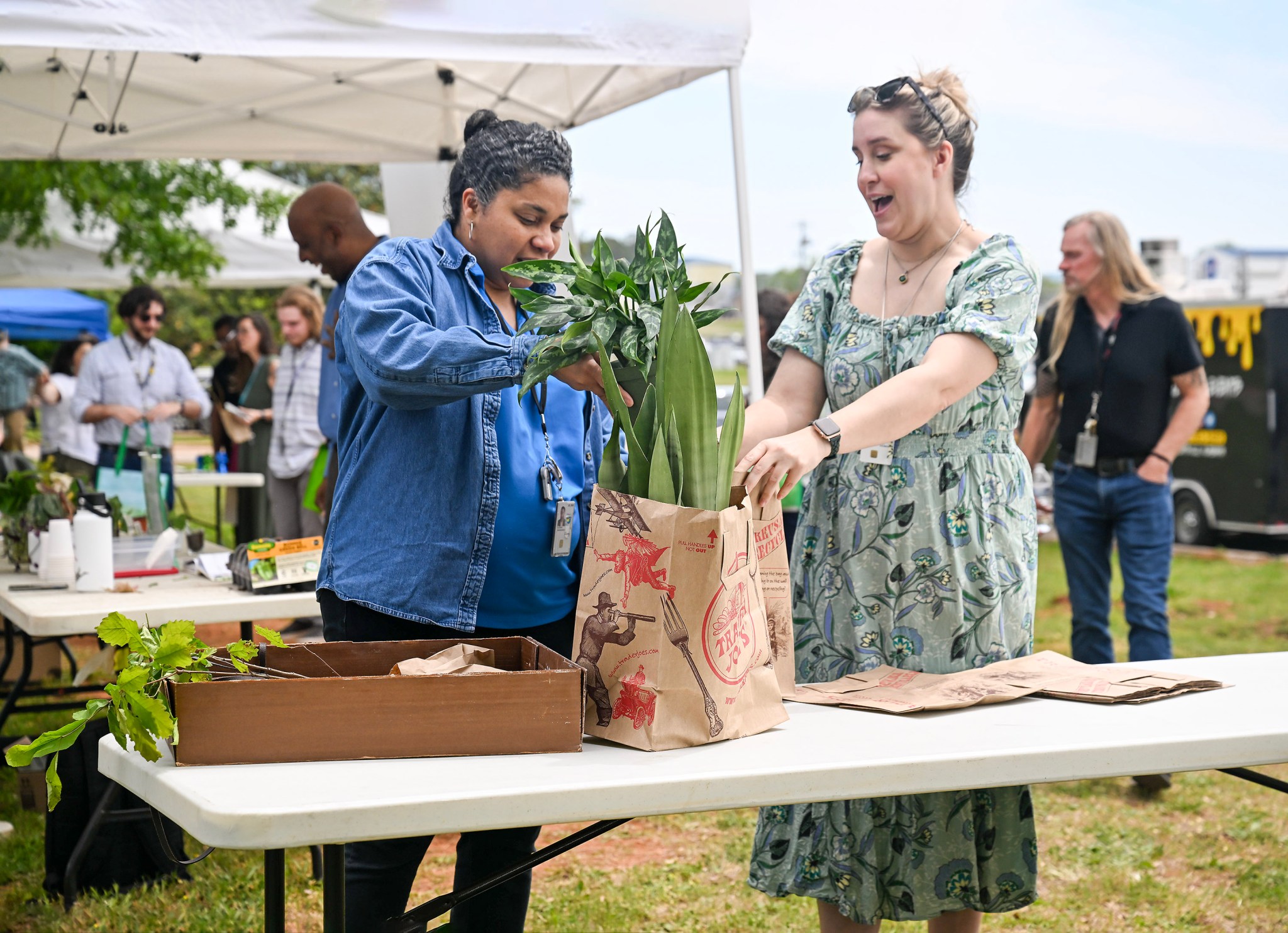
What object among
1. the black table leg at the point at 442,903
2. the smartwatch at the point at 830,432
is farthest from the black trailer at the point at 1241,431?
the black table leg at the point at 442,903

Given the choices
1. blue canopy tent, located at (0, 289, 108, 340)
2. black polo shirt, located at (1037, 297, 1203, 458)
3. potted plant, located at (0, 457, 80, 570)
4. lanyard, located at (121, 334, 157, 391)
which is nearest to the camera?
potted plant, located at (0, 457, 80, 570)

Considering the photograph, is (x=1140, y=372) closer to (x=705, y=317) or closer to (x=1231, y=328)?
(x=705, y=317)

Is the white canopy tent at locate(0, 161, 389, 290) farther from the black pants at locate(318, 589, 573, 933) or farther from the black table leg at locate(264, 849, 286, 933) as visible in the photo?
the black table leg at locate(264, 849, 286, 933)

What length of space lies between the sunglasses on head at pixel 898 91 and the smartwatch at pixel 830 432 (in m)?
0.57

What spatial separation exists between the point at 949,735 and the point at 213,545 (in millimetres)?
2907

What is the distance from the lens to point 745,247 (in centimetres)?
420

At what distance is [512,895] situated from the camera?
6.49 feet

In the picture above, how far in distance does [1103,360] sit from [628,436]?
3143 millimetres

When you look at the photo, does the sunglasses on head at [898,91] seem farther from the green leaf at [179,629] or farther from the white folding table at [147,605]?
the white folding table at [147,605]

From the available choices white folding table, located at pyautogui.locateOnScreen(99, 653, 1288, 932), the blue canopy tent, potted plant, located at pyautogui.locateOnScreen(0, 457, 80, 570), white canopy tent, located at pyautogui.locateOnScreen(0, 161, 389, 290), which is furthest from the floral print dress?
the blue canopy tent

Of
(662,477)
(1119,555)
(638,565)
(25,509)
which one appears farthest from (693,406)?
(1119,555)

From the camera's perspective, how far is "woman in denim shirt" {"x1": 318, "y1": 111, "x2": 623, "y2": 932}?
1693 millimetres

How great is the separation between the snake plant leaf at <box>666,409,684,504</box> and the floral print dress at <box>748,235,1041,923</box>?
0.63 meters

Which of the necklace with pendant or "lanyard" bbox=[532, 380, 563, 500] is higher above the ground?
the necklace with pendant
